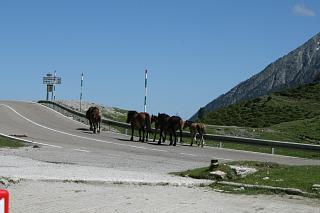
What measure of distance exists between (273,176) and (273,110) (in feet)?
110

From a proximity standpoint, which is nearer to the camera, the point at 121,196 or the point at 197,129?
the point at 121,196

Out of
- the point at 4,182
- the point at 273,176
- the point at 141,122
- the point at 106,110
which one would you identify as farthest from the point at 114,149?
the point at 106,110

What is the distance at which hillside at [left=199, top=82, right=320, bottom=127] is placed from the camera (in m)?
47.1

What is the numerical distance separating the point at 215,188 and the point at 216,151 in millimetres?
15465

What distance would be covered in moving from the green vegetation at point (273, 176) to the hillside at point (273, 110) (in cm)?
2739

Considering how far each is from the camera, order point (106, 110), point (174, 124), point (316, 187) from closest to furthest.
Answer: point (316, 187)
point (174, 124)
point (106, 110)

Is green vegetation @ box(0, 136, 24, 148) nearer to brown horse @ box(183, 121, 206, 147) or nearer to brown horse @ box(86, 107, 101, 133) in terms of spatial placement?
brown horse @ box(86, 107, 101, 133)

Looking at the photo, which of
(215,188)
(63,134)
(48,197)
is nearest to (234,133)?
(63,134)

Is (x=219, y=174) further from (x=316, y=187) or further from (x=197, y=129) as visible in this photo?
(x=197, y=129)

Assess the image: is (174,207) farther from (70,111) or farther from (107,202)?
(70,111)

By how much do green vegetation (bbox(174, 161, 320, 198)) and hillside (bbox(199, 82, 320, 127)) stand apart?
27.4 m

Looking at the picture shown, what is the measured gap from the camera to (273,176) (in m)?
16.6

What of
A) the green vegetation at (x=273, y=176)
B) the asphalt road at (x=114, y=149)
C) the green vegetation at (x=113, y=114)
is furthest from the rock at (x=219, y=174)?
the green vegetation at (x=113, y=114)

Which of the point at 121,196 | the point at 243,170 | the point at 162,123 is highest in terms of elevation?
the point at 162,123
